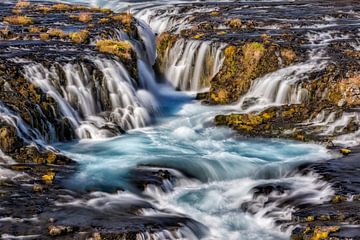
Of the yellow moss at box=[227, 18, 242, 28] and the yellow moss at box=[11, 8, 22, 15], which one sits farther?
the yellow moss at box=[11, 8, 22, 15]

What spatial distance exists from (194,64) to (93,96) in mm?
7456

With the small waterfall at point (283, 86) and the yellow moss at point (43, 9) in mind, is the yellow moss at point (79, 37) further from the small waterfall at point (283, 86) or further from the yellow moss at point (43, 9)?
the yellow moss at point (43, 9)

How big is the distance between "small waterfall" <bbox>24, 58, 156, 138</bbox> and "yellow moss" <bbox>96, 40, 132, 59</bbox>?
157cm

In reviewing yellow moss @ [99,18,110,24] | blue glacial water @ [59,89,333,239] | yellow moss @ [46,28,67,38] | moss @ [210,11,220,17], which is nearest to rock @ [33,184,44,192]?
blue glacial water @ [59,89,333,239]

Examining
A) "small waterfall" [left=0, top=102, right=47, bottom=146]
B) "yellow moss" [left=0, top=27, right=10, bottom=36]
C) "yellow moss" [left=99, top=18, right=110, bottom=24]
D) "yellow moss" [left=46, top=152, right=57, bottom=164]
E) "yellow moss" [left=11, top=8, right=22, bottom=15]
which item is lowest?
"yellow moss" [left=46, top=152, right=57, bottom=164]

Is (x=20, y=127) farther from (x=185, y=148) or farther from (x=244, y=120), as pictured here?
(x=244, y=120)

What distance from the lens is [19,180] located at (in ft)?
45.8

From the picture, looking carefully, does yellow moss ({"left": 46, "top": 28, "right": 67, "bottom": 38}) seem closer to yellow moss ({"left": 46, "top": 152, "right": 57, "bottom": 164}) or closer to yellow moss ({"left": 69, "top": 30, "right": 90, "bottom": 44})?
yellow moss ({"left": 69, "top": 30, "right": 90, "bottom": 44})

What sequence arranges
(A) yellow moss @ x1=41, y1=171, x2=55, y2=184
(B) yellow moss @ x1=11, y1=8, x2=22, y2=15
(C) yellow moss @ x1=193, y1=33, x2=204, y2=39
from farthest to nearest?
1. (B) yellow moss @ x1=11, y1=8, x2=22, y2=15
2. (C) yellow moss @ x1=193, y1=33, x2=204, y2=39
3. (A) yellow moss @ x1=41, y1=171, x2=55, y2=184

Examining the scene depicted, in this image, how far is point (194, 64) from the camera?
87.4 feet

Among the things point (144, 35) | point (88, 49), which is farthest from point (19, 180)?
point (144, 35)

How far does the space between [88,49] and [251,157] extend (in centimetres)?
983

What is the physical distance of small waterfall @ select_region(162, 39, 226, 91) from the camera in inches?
1022

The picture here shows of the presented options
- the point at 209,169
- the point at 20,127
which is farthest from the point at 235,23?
the point at 20,127
